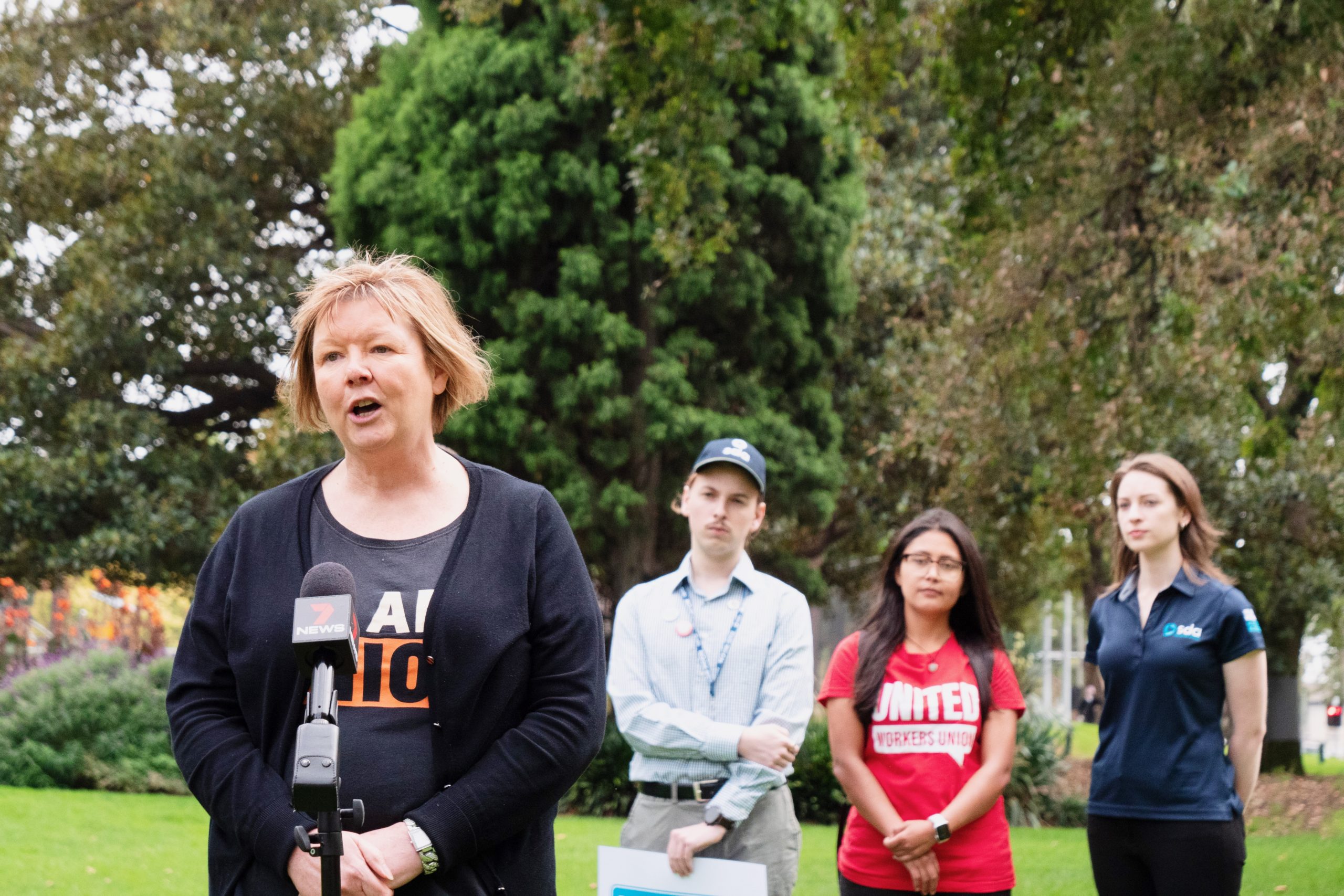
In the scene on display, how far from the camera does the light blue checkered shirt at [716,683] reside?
4.21m

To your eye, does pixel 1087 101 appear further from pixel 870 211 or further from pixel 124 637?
pixel 124 637

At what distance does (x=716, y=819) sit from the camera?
4.12m

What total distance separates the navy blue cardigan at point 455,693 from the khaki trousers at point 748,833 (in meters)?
1.46

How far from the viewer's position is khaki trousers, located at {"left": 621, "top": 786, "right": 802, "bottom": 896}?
14.0 ft

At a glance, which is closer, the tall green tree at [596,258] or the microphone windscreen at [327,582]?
the microphone windscreen at [327,582]

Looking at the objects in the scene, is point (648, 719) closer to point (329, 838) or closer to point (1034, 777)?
point (329, 838)

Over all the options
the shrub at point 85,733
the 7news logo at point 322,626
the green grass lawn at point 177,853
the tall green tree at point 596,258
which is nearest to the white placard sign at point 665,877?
the 7news logo at point 322,626

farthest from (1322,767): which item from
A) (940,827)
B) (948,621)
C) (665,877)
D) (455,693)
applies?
(455,693)

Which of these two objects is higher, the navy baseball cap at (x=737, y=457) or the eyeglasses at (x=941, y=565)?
the navy baseball cap at (x=737, y=457)

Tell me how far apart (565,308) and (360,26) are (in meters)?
6.43

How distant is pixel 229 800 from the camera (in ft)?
8.60

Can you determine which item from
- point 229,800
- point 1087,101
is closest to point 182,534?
point 1087,101

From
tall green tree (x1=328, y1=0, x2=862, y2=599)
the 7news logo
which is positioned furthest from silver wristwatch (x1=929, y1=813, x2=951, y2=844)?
tall green tree (x1=328, y1=0, x2=862, y2=599)

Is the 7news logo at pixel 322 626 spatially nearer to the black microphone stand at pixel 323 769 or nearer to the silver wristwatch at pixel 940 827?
the black microphone stand at pixel 323 769
